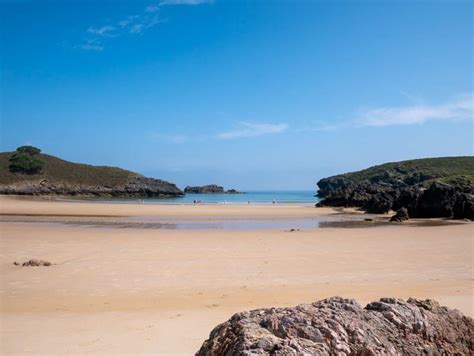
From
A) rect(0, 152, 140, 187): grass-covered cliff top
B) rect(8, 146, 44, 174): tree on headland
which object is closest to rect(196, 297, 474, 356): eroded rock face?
rect(0, 152, 140, 187): grass-covered cliff top

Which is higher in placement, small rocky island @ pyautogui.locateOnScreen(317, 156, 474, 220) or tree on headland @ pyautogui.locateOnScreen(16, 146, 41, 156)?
tree on headland @ pyautogui.locateOnScreen(16, 146, 41, 156)

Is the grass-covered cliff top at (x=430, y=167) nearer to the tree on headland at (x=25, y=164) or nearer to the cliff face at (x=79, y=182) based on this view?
the cliff face at (x=79, y=182)

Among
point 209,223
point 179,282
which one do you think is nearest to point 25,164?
point 209,223

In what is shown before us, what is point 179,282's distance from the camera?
1013 cm

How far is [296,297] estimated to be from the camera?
28.4ft

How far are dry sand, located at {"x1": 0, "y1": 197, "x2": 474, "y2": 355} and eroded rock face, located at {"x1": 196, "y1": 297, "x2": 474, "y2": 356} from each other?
2.61 metres

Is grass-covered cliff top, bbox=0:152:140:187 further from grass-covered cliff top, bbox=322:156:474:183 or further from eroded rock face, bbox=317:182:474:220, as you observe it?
eroded rock face, bbox=317:182:474:220

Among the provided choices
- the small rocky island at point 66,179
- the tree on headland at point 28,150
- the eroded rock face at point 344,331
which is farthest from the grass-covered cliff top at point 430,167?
the tree on headland at point 28,150

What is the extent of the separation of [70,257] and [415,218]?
28459 mm

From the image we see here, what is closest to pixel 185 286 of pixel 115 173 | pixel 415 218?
pixel 415 218

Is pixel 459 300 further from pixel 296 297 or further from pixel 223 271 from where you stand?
pixel 223 271

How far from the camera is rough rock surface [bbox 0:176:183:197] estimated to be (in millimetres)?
83812

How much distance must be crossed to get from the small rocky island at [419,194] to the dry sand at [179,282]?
1572 cm

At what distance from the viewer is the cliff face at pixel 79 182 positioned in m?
86.4
